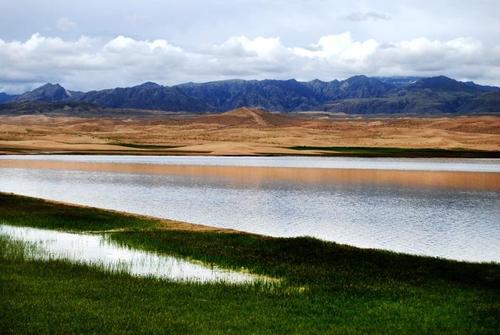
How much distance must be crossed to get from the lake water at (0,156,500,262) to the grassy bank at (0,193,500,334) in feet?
→ 23.9

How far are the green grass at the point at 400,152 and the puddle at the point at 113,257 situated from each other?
107m

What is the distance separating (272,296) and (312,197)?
1474 inches

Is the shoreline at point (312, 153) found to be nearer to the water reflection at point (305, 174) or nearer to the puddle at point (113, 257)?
the water reflection at point (305, 174)

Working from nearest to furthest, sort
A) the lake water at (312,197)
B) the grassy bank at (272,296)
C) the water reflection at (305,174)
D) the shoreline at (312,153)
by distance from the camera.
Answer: the grassy bank at (272,296)
the lake water at (312,197)
the water reflection at (305,174)
the shoreline at (312,153)

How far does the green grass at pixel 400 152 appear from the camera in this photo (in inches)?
5349

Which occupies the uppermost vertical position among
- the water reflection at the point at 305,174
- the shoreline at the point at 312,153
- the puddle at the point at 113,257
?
the puddle at the point at 113,257

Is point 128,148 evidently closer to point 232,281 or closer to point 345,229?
point 345,229

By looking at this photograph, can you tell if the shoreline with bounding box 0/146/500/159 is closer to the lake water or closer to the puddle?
the lake water

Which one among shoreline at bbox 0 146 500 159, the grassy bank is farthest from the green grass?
the grassy bank

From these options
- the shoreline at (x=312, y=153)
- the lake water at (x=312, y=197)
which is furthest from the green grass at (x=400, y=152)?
the lake water at (x=312, y=197)

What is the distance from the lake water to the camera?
37750 mm

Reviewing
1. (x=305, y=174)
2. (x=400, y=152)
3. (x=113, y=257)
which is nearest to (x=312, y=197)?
(x=305, y=174)

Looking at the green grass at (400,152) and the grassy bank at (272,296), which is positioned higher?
the grassy bank at (272,296)

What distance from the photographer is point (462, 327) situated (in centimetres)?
1688
